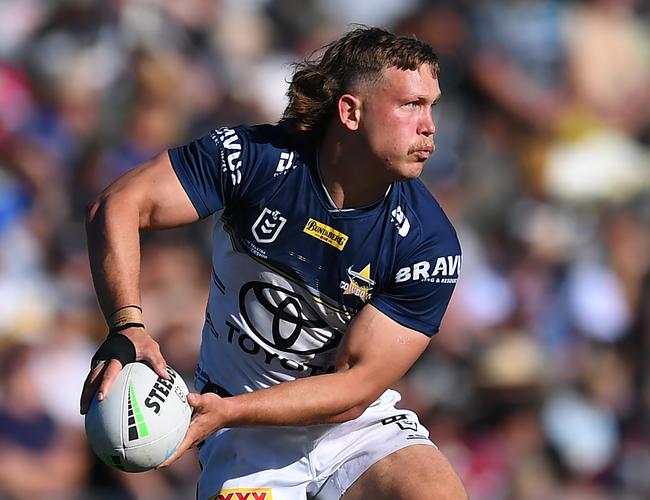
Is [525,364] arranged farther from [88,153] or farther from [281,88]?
[88,153]

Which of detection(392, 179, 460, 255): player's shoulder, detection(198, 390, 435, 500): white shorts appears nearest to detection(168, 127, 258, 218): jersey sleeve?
detection(392, 179, 460, 255): player's shoulder

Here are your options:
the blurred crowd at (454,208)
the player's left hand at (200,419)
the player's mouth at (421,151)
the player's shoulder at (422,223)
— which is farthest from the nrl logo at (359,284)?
the blurred crowd at (454,208)

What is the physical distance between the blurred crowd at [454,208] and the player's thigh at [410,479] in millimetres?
3450

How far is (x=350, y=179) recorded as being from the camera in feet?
16.1

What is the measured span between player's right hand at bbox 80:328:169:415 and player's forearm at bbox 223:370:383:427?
12.5 inches

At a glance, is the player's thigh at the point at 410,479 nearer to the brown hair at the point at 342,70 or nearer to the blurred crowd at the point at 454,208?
the brown hair at the point at 342,70

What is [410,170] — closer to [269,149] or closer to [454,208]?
[269,149]

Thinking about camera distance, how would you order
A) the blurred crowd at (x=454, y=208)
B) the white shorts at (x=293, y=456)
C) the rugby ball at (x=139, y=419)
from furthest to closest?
the blurred crowd at (x=454, y=208) < the white shorts at (x=293, y=456) < the rugby ball at (x=139, y=419)

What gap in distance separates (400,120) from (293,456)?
5.28ft

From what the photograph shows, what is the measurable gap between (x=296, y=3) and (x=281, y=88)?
0.85m

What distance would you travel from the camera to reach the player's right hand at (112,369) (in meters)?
3.99

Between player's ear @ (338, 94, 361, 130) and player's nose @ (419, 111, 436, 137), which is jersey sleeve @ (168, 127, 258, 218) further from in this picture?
player's nose @ (419, 111, 436, 137)

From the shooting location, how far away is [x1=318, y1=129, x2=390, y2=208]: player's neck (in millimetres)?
4902

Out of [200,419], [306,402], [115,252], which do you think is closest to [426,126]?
[306,402]
